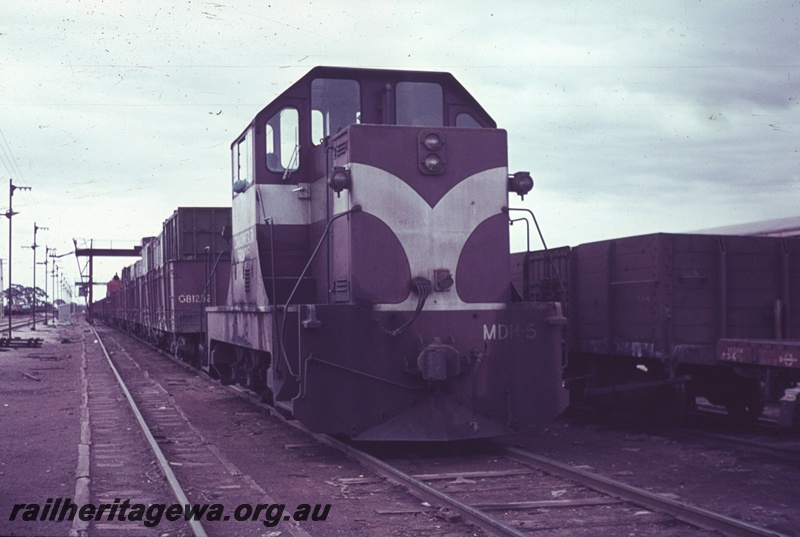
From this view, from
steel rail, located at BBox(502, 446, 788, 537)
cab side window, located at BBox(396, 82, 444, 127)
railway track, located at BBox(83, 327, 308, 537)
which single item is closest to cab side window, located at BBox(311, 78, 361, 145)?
cab side window, located at BBox(396, 82, 444, 127)

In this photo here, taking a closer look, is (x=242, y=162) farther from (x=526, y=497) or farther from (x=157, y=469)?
(x=526, y=497)

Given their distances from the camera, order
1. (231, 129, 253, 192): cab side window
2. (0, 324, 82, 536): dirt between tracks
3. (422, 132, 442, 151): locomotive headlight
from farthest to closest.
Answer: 1. (231, 129, 253, 192): cab side window
2. (422, 132, 442, 151): locomotive headlight
3. (0, 324, 82, 536): dirt between tracks

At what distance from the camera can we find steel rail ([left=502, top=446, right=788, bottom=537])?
17.1ft

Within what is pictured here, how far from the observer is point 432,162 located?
27.0 ft

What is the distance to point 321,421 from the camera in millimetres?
7648

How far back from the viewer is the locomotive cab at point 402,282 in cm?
777

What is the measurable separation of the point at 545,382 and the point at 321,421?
2.14 metres

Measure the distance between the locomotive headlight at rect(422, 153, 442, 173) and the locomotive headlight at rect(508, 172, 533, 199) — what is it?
0.81 m

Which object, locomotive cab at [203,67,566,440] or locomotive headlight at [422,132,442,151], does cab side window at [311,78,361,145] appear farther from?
locomotive headlight at [422,132,442,151]

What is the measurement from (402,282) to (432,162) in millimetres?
1168

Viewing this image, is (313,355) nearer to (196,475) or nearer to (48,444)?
(196,475)

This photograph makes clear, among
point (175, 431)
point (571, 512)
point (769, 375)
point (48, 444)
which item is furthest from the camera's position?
point (175, 431)

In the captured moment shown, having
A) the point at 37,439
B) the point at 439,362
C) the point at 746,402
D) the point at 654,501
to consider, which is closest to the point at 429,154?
the point at 439,362

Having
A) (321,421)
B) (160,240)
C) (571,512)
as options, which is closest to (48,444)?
(321,421)
